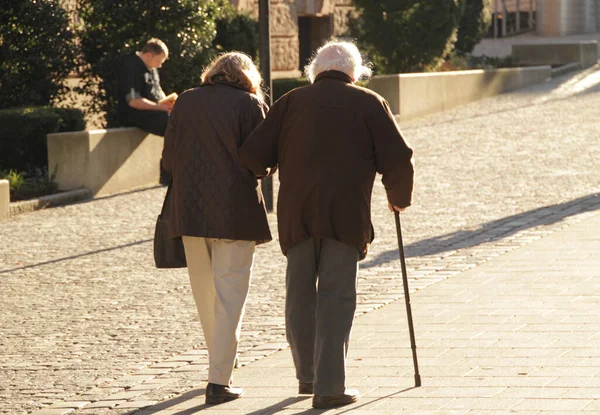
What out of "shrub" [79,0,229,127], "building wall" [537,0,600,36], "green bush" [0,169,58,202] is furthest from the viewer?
"building wall" [537,0,600,36]

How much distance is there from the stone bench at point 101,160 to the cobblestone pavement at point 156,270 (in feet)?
1.10

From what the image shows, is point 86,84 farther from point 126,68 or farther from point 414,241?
point 414,241

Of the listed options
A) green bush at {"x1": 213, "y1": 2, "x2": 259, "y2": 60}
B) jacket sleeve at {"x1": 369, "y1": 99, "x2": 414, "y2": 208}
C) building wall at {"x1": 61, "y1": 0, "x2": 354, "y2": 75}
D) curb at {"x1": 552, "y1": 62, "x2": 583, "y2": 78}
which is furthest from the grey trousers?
curb at {"x1": 552, "y1": 62, "x2": 583, "y2": 78}

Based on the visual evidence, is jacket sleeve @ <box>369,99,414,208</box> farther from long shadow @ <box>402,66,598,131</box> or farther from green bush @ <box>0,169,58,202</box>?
long shadow @ <box>402,66,598,131</box>

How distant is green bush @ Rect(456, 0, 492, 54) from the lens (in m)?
31.0

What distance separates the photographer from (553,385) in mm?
5996

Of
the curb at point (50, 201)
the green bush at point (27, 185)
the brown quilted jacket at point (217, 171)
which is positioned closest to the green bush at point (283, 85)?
the green bush at point (27, 185)

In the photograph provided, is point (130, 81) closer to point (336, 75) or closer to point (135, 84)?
point (135, 84)

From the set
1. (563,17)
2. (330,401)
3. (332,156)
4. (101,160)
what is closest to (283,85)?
(101,160)

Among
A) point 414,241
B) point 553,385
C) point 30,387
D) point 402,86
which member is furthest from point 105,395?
point 402,86

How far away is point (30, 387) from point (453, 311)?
2.66 meters

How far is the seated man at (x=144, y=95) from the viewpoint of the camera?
1441 cm

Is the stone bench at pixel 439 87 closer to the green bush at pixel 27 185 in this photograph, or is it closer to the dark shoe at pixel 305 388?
the green bush at pixel 27 185

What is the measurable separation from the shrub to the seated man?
3.64ft
